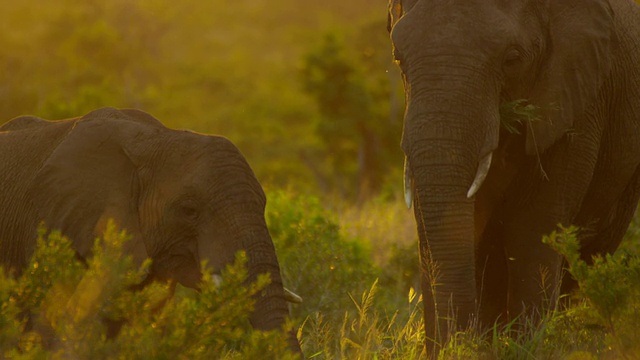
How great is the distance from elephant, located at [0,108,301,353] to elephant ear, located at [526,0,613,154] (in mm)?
1475

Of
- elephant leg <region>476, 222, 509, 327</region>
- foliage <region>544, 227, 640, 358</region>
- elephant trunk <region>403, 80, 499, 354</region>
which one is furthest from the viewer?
elephant leg <region>476, 222, 509, 327</region>

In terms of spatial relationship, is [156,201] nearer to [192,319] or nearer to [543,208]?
[192,319]

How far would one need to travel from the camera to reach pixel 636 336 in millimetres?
5016

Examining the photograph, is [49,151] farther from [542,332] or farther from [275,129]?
[275,129]

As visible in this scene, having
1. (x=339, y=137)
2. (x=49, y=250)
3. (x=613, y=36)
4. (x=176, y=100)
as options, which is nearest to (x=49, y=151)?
(x=49, y=250)

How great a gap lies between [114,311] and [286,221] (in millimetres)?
4500

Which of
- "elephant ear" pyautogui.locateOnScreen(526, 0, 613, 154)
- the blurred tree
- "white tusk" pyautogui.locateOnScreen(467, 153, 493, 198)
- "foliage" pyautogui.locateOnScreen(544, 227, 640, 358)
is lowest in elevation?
the blurred tree

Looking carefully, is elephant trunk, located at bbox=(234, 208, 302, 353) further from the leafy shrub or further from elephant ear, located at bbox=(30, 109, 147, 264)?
the leafy shrub

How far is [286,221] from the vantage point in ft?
30.2

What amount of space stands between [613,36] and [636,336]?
206 centimetres

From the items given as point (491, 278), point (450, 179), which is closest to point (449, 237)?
point (450, 179)

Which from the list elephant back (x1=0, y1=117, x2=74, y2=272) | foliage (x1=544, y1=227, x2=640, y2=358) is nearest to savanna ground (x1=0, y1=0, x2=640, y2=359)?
foliage (x1=544, y1=227, x2=640, y2=358)

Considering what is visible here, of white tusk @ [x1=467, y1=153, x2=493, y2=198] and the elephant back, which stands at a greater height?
white tusk @ [x1=467, y1=153, x2=493, y2=198]

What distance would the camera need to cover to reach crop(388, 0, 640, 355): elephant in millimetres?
5793
